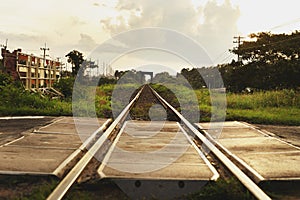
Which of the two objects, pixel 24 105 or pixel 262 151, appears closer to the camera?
pixel 262 151

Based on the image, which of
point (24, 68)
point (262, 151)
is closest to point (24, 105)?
point (262, 151)

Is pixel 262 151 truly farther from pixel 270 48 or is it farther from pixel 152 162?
pixel 270 48

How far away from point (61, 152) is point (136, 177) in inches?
74.1

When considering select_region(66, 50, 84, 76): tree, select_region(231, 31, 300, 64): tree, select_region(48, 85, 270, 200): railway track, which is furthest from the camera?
select_region(66, 50, 84, 76): tree

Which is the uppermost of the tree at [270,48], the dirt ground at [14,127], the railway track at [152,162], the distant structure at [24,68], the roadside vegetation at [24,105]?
the tree at [270,48]

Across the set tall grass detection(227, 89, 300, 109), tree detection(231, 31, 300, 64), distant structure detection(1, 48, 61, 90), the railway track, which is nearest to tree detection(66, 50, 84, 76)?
distant structure detection(1, 48, 61, 90)

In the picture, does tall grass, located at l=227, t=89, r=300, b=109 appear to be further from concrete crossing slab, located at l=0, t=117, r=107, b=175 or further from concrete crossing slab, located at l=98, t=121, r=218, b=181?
concrete crossing slab, located at l=0, t=117, r=107, b=175

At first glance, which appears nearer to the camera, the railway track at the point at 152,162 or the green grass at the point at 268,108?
the railway track at the point at 152,162

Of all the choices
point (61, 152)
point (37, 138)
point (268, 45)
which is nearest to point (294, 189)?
point (61, 152)

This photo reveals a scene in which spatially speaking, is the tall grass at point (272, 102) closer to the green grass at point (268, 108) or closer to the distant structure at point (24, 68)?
the green grass at point (268, 108)

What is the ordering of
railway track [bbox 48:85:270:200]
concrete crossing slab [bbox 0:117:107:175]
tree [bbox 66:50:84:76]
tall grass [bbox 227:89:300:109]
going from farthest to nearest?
tree [bbox 66:50:84:76] < tall grass [bbox 227:89:300:109] < concrete crossing slab [bbox 0:117:107:175] < railway track [bbox 48:85:270:200]

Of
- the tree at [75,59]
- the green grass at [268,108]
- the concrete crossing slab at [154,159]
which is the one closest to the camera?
the concrete crossing slab at [154,159]

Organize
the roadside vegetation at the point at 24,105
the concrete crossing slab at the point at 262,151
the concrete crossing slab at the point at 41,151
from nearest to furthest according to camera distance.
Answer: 1. the concrete crossing slab at the point at 41,151
2. the concrete crossing slab at the point at 262,151
3. the roadside vegetation at the point at 24,105

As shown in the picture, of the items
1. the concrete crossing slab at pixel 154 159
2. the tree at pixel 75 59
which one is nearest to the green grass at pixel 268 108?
the concrete crossing slab at pixel 154 159
